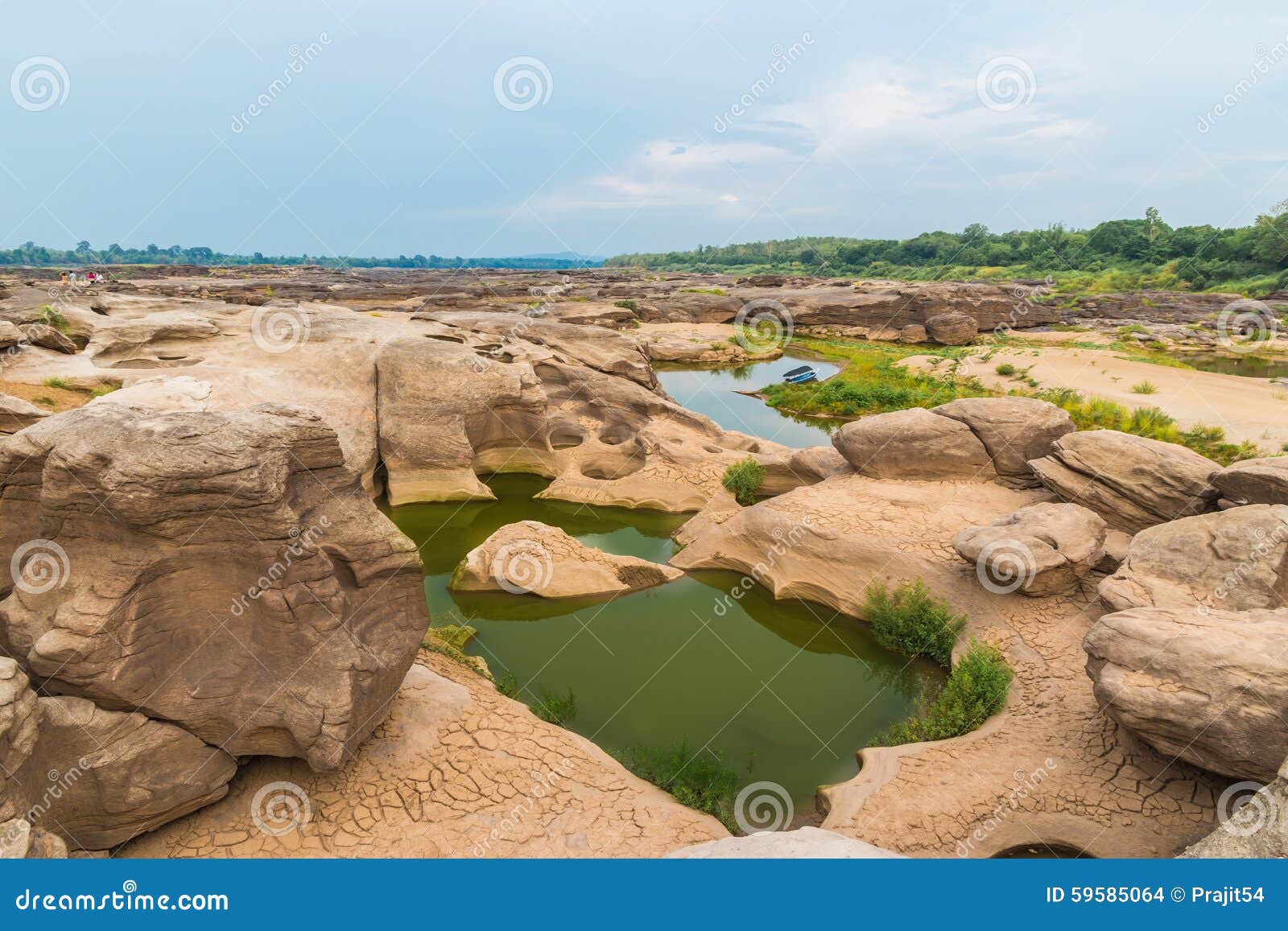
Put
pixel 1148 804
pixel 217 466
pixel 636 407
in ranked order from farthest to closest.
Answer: pixel 636 407, pixel 1148 804, pixel 217 466

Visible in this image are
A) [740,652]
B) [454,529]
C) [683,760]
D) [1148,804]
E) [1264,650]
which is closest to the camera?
[1264,650]

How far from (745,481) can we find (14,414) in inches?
529

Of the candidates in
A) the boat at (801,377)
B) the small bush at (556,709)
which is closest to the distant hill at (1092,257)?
the boat at (801,377)

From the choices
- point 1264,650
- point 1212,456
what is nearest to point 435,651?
point 1264,650

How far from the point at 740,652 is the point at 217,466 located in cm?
775

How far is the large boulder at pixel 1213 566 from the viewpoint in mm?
8195

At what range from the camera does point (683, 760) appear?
24.6ft

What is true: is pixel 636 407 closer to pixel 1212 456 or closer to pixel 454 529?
pixel 454 529

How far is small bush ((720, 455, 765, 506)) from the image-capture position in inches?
615

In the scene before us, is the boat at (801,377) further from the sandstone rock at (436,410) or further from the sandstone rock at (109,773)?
the sandstone rock at (109,773)

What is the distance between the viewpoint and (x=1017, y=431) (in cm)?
1395

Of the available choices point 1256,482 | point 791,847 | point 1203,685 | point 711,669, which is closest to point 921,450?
point 1256,482

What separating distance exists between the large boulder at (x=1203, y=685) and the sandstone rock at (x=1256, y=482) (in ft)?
10.9

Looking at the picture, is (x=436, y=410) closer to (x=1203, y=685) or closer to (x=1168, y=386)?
(x=1203, y=685)
